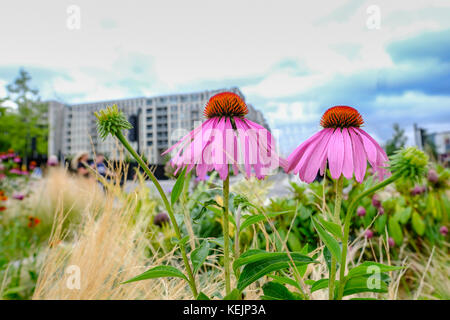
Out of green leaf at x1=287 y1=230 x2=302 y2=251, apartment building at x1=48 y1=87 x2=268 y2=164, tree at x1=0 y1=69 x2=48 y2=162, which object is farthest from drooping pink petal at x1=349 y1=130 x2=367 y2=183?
tree at x1=0 y1=69 x2=48 y2=162

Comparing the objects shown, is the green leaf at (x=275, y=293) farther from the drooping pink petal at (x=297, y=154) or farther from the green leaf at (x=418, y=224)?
the green leaf at (x=418, y=224)

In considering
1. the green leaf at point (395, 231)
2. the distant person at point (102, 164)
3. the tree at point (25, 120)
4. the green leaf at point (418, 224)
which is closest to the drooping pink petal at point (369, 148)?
the distant person at point (102, 164)

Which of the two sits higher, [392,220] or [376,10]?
[376,10]

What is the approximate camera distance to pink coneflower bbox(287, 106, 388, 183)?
0.27 meters

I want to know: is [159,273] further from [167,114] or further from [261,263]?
[167,114]

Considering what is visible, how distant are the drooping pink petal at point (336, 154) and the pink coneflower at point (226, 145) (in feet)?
0.14

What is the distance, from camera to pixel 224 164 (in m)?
0.25

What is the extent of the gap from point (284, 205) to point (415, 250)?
2.62 ft

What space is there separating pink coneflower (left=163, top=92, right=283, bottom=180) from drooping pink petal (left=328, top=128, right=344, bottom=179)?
1.7 inches

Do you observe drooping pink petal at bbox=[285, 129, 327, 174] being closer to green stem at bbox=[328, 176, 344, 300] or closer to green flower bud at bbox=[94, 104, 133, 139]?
green stem at bbox=[328, 176, 344, 300]

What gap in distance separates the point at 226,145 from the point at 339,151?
9 centimetres

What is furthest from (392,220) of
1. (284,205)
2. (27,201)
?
(27,201)

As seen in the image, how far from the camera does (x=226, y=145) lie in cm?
26
